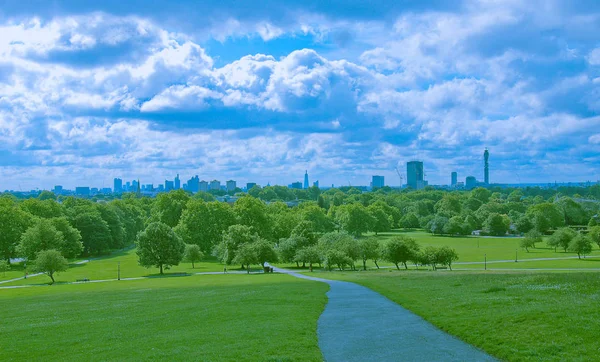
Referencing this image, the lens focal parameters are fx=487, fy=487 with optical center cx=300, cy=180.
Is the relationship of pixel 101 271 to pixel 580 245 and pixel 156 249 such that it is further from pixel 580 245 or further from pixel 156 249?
pixel 580 245

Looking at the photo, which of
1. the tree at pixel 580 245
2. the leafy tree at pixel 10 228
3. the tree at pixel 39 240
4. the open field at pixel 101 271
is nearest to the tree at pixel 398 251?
the open field at pixel 101 271

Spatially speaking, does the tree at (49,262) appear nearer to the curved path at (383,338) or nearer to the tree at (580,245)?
the curved path at (383,338)

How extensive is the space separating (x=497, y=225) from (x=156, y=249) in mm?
112907

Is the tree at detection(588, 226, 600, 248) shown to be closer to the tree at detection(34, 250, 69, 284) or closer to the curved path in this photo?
the curved path

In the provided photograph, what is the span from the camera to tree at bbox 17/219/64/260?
7812 cm

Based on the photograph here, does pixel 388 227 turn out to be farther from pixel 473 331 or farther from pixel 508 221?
pixel 473 331

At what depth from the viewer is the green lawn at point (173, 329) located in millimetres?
16781

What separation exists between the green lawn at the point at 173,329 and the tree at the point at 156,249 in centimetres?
3949

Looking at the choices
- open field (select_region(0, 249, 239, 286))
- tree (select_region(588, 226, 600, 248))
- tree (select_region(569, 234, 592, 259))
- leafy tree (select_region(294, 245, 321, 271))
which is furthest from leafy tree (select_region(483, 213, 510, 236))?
leafy tree (select_region(294, 245, 321, 271))

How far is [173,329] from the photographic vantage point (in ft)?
70.2

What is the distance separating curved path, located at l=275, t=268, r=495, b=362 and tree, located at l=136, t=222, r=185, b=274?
51.5 meters

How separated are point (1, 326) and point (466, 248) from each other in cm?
10162

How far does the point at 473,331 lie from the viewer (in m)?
18.3

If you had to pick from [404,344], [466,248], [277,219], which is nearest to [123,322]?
[404,344]
